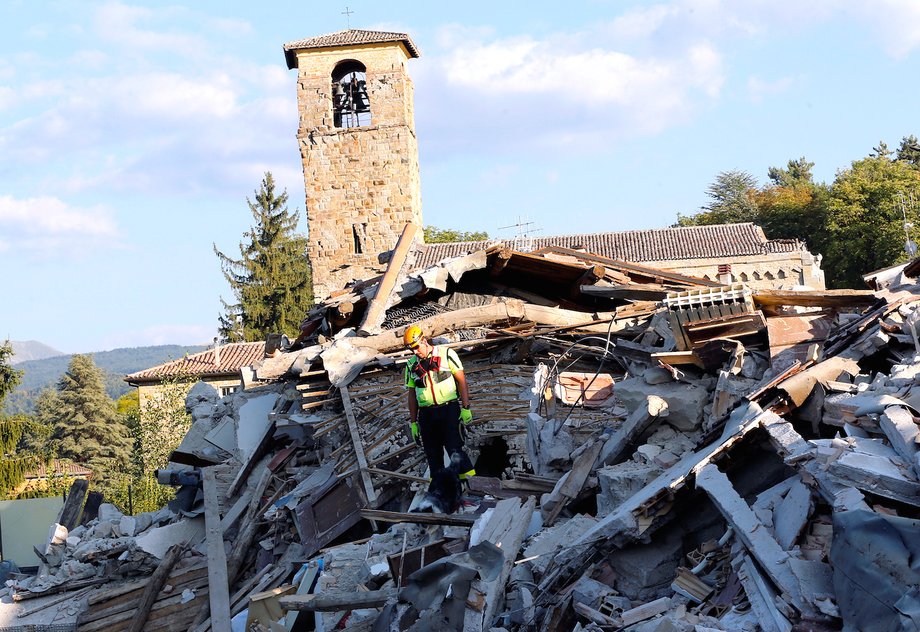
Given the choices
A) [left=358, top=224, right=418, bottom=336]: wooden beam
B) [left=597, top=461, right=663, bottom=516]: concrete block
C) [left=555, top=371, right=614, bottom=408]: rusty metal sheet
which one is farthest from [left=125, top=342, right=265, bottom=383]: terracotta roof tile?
[left=597, top=461, right=663, bottom=516]: concrete block

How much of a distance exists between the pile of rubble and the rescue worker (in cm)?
34

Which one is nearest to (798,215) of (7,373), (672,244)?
(672,244)

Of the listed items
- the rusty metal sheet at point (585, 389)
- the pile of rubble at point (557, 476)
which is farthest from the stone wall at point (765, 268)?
the rusty metal sheet at point (585, 389)

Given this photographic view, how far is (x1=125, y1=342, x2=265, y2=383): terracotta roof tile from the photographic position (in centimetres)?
3322

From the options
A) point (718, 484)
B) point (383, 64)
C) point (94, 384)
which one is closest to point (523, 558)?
point (718, 484)

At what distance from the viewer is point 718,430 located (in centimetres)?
535

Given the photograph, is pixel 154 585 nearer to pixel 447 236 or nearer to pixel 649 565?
pixel 649 565

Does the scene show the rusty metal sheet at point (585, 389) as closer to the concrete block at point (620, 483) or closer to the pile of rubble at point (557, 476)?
the pile of rubble at point (557, 476)

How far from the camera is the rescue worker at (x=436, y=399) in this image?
257 inches

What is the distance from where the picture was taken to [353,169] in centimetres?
2762

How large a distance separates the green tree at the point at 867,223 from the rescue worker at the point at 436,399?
29987mm

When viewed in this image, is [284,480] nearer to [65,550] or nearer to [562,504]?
[65,550]

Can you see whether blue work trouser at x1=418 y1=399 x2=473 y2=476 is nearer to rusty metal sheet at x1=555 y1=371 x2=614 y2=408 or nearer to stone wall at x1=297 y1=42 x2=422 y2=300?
rusty metal sheet at x1=555 y1=371 x2=614 y2=408

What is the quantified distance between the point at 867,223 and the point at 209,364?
79.8 ft
